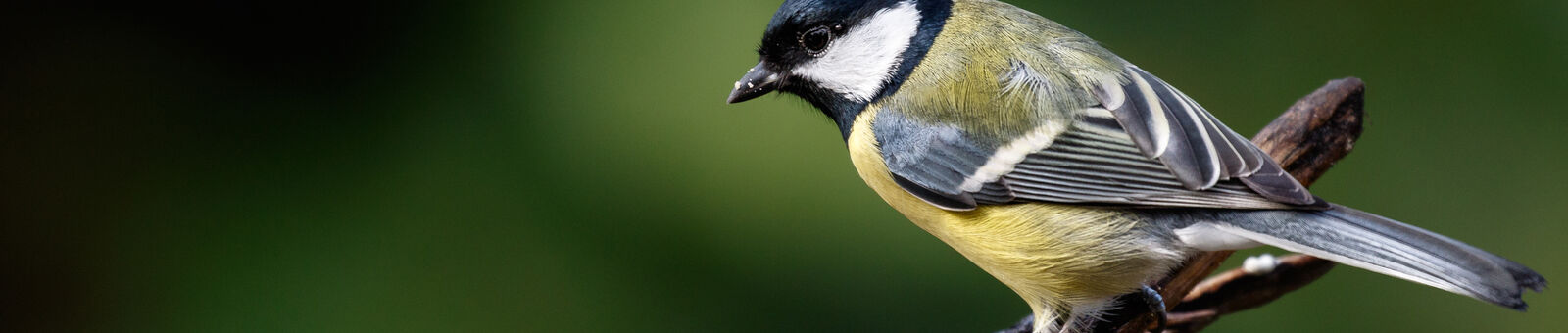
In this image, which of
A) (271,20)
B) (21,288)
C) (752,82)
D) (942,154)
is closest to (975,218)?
(942,154)

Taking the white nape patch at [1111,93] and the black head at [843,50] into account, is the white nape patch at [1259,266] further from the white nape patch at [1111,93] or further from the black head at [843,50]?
the black head at [843,50]

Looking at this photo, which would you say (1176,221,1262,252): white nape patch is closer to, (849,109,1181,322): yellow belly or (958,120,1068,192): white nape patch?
(849,109,1181,322): yellow belly

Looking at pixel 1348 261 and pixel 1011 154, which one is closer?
pixel 1348 261

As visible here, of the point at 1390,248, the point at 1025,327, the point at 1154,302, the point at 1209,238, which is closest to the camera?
the point at 1390,248

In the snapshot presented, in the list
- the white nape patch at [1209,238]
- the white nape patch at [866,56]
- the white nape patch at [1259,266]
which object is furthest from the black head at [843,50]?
the white nape patch at [1259,266]

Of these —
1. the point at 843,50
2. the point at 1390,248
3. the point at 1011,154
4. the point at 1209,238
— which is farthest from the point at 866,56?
the point at 1390,248

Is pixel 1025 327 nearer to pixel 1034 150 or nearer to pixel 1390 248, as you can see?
pixel 1034 150

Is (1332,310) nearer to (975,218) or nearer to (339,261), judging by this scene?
(975,218)
